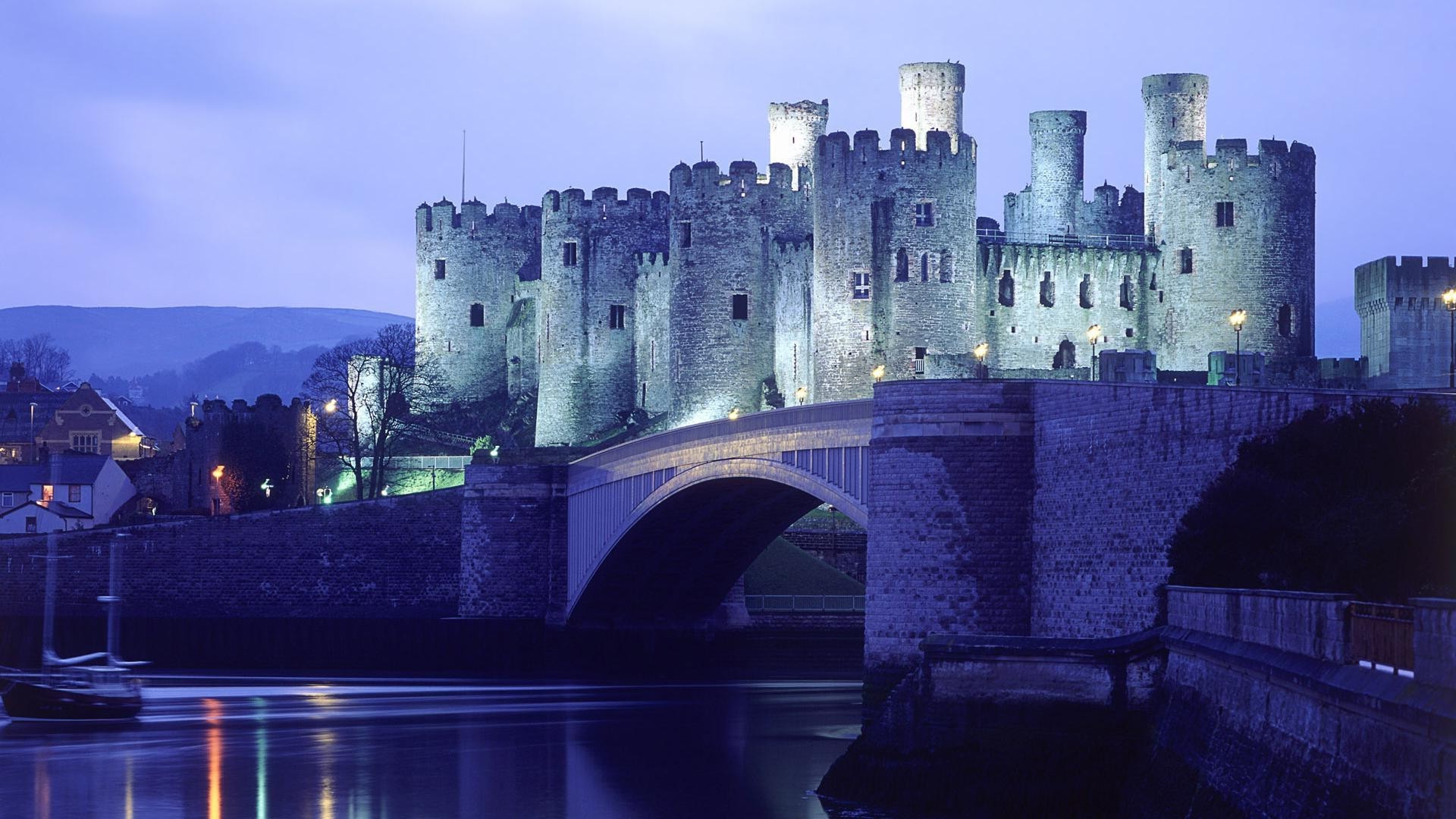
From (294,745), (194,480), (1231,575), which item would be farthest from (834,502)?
(194,480)

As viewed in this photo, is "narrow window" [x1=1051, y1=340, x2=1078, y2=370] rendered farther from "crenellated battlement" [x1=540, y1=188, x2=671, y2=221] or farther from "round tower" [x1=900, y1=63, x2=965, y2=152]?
"crenellated battlement" [x1=540, y1=188, x2=671, y2=221]

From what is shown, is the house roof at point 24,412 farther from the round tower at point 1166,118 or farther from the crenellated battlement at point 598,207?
the round tower at point 1166,118

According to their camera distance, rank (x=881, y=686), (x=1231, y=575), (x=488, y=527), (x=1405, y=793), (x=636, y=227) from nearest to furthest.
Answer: (x=1405, y=793) → (x=1231, y=575) → (x=881, y=686) → (x=488, y=527) → (x=636, y=227)

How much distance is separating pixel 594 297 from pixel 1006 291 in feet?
50.0

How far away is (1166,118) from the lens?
65.4 meters

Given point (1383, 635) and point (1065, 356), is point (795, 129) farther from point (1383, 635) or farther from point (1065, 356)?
point (1383, 635)

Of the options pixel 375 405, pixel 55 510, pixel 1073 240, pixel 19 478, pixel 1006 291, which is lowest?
pixel 55 510

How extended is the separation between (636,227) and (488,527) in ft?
57.3

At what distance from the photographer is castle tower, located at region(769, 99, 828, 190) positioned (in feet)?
242

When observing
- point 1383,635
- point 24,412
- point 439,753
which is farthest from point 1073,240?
point 24,412

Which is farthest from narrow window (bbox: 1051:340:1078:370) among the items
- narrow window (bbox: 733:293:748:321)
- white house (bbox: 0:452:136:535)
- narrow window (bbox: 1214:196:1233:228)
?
white house (bbox: 0:452:136:535)

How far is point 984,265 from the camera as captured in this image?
64562 mm

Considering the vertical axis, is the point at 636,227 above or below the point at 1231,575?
above

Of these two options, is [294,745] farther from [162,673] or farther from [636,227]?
[636,227]
